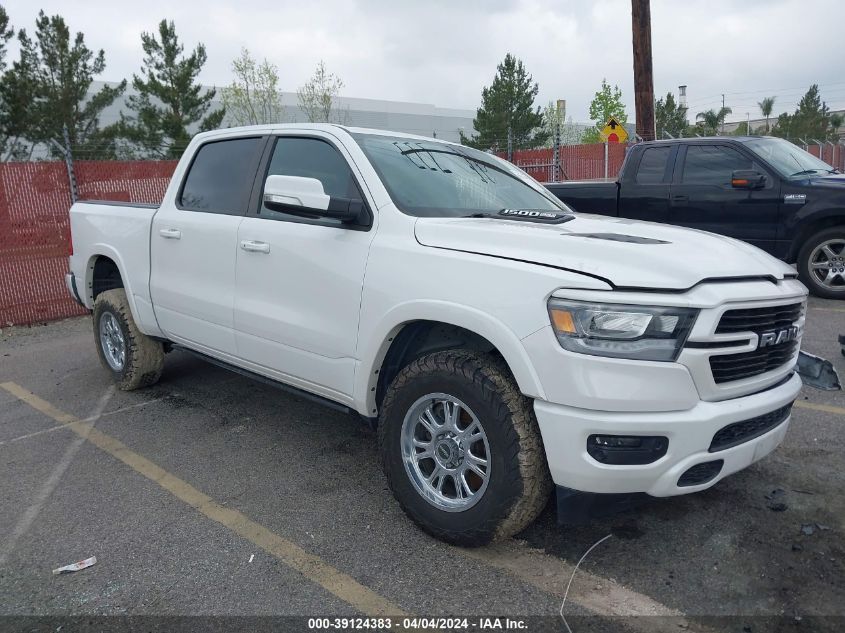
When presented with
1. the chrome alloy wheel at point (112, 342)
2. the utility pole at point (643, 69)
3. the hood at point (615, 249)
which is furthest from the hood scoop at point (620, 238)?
the utility pole at point (643, 69)

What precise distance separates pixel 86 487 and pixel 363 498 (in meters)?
1.59

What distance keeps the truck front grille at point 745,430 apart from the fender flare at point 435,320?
72 cm

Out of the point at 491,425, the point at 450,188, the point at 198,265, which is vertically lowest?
the point at 491,425

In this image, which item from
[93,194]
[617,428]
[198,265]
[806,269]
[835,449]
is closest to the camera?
[617,428]

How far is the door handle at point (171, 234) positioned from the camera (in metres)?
4.48

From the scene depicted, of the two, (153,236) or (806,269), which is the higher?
(153,236)

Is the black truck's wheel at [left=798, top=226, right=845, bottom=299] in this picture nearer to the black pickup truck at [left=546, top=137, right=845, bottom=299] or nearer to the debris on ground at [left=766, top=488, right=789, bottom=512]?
the black pickup truck at [left=546, top=137, right=845, bottom=299]

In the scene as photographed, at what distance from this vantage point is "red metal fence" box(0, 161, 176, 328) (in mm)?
8344

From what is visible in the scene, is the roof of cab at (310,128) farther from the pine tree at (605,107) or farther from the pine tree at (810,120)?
Answer: the pine tree at (810,120)

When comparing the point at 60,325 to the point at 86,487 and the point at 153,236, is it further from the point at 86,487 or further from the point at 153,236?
the point at 86,487

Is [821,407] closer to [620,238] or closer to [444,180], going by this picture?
[620,238]

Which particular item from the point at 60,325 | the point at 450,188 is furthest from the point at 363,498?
the point at 60,325

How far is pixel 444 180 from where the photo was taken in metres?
3.73

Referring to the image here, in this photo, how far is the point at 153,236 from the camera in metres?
4.75
